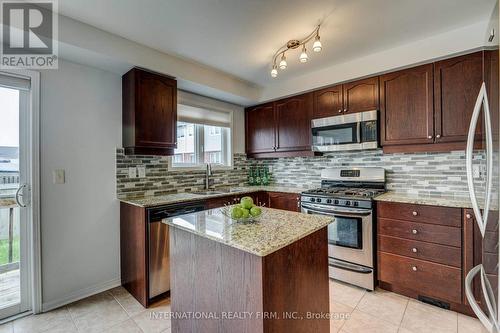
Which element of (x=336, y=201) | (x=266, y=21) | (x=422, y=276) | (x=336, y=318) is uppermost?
(x=266, y=21)

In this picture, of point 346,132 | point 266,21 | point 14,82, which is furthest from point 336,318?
point 14,82

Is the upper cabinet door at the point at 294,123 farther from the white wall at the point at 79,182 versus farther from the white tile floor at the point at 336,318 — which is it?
the white wall at the point at 79,182

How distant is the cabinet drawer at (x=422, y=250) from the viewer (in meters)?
2.06

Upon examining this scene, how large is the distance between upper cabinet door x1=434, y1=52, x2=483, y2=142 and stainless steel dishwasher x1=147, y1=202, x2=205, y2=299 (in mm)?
2814

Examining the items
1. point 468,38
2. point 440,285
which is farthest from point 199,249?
point 468,38

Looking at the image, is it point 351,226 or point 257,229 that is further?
point 351,226

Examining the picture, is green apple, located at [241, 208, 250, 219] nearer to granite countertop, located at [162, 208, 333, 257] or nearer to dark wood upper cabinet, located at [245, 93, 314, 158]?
granite countertop, located at [162, 208, 333, 257]

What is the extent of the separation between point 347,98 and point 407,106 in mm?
658

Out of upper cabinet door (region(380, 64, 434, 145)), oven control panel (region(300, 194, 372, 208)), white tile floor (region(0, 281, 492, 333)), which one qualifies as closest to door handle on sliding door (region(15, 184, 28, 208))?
white tile floor (region(0, 281, 492, 333))

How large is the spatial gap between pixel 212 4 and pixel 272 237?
1753mm

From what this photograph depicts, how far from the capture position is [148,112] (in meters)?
2.55

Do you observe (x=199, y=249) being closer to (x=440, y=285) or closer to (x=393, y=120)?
(x=440, y=285)

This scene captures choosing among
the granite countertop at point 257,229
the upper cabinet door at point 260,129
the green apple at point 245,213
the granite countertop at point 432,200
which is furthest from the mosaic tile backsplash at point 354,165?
the green apple at point 245,213

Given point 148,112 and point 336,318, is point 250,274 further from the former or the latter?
point 148,112
